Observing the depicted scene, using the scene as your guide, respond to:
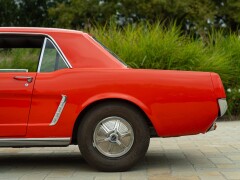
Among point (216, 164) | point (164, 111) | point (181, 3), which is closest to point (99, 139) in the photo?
point (164, 111)

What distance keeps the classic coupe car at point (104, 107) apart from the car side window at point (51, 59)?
0.01 m

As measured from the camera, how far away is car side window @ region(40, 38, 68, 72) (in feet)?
19.1

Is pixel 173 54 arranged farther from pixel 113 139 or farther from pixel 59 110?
pixel 59 110

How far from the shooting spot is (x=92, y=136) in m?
5.68

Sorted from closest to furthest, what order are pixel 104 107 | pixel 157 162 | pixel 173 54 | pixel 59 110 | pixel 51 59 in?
1. pixel 59 110
2. pixel 104 107
3. pixel 51 59
4. pixel 157 162
5. pixel 173 54

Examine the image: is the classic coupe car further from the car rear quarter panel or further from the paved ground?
the paved ground

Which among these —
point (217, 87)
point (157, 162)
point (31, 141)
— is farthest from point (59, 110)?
point (217, 87)

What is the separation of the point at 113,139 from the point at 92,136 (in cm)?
23

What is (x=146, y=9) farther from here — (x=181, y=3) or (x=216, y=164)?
(x=216, y=164)

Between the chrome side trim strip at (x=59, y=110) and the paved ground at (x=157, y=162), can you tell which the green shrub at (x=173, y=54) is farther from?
the chrome side trim strip at (x=59, y=110)

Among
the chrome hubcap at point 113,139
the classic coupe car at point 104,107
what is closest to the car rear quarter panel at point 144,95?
the classic coupe car at point 104,107

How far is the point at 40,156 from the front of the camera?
23.9 feet

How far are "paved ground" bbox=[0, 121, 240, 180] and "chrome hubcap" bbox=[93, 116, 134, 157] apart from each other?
0.26 meters

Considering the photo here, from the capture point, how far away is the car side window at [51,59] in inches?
229
